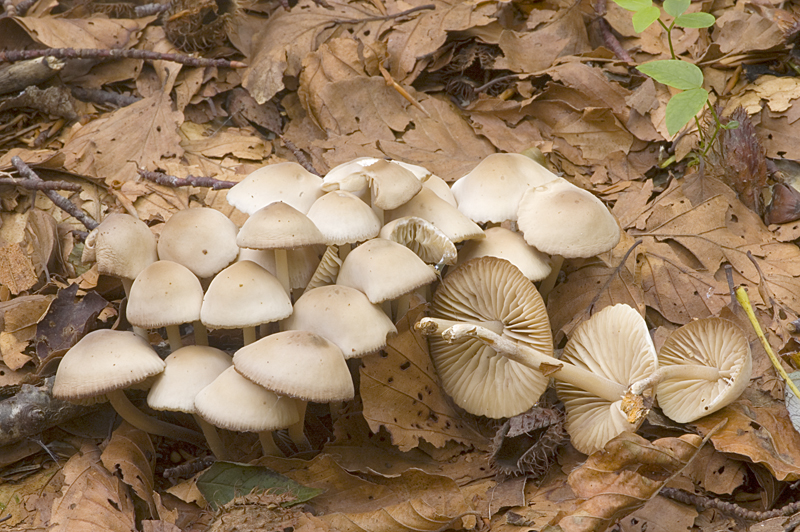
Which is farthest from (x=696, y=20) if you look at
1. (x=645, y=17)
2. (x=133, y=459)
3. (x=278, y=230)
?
(x=133, y=459)

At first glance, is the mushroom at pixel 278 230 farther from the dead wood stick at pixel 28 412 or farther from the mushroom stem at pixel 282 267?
the dead wood stick at pixel 28 412

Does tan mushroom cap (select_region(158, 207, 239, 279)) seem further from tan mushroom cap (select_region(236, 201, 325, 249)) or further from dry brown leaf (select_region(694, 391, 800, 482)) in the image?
dry brown leaf (select_region(694, 391, 800, 482))

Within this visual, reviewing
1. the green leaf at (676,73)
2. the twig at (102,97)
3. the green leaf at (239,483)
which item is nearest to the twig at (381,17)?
the twig at (102,97)

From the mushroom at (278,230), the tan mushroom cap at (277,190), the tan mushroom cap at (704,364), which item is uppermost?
the mushroom at (278,230)

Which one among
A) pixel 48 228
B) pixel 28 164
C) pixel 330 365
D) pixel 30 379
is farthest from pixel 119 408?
pixel 28 164

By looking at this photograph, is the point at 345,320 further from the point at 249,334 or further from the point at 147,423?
the point at 147,423

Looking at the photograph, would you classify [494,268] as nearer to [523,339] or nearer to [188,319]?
[523,339]

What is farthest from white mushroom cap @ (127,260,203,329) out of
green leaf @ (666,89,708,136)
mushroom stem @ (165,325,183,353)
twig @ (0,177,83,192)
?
green leaf @ (666,89,708,136)
